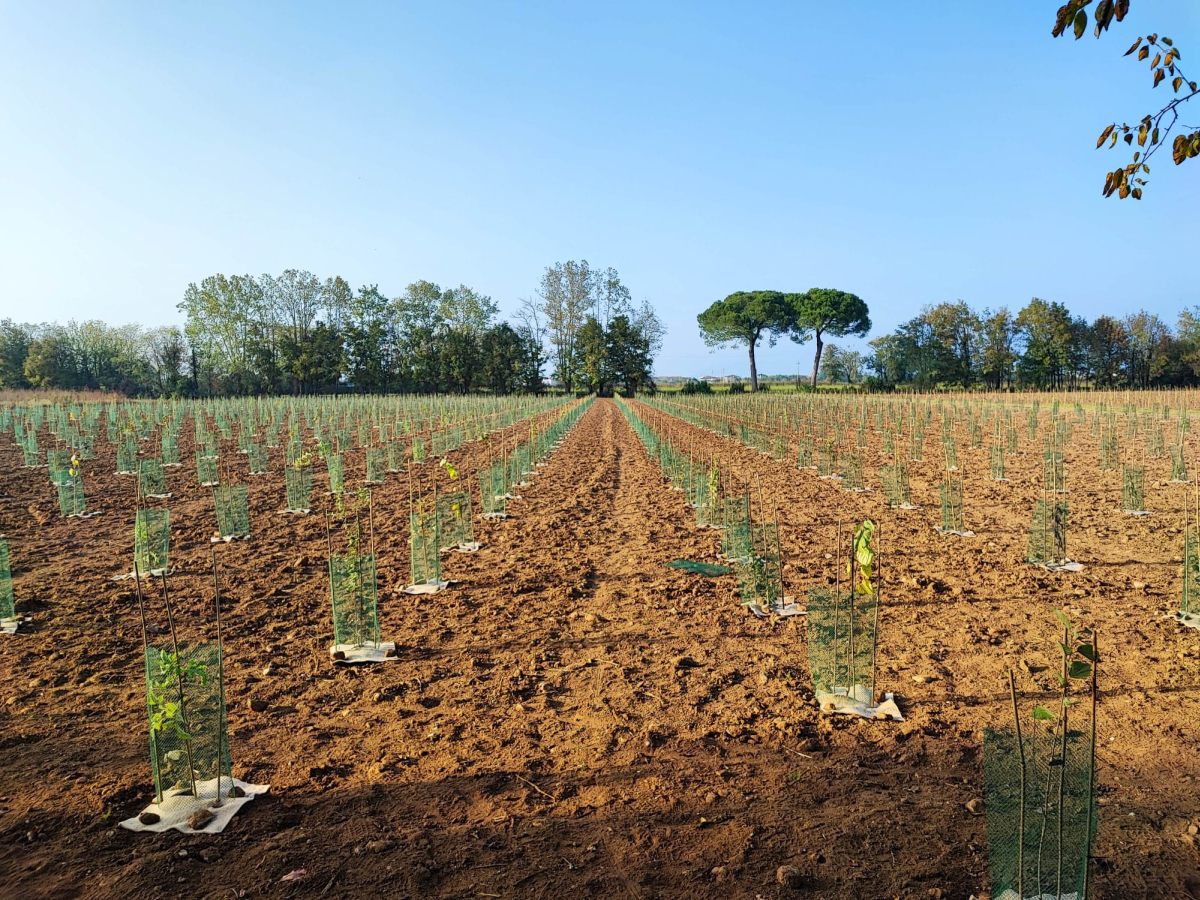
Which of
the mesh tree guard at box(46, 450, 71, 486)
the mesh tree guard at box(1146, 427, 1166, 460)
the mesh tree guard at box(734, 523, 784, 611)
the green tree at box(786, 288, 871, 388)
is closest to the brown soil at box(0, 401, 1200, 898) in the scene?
the mesh tree guard at box(734, 523, 784, 611)

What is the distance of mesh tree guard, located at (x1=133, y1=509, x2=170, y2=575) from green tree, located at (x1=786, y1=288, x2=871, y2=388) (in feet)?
221

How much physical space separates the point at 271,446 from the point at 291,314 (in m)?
43.3

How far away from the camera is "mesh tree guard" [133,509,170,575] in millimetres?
5652

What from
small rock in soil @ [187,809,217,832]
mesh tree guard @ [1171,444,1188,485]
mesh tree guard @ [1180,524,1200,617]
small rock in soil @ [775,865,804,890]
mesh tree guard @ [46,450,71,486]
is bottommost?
small rock in soil @ [775,865,804,890]

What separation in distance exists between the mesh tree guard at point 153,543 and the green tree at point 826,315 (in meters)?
67.5

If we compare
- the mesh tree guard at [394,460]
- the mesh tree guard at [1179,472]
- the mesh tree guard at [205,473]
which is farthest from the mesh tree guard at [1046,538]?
the mesh tree guard at [205,473]

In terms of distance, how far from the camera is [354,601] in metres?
4.37

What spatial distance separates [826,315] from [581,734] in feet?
233

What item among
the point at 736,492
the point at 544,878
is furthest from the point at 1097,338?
the point at 544,878

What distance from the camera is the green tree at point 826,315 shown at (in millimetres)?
69250

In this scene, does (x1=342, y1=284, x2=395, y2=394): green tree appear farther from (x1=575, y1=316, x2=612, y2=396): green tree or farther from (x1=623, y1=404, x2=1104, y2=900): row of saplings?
(x1=623, y1=404, x2=1104, y2=900): row of saplings

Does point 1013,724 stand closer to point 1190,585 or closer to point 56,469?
point 1190,585

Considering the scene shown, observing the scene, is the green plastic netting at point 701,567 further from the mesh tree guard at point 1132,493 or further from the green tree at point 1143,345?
the green tree at point 1143,345

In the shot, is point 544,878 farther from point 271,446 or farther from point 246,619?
point 271,446
